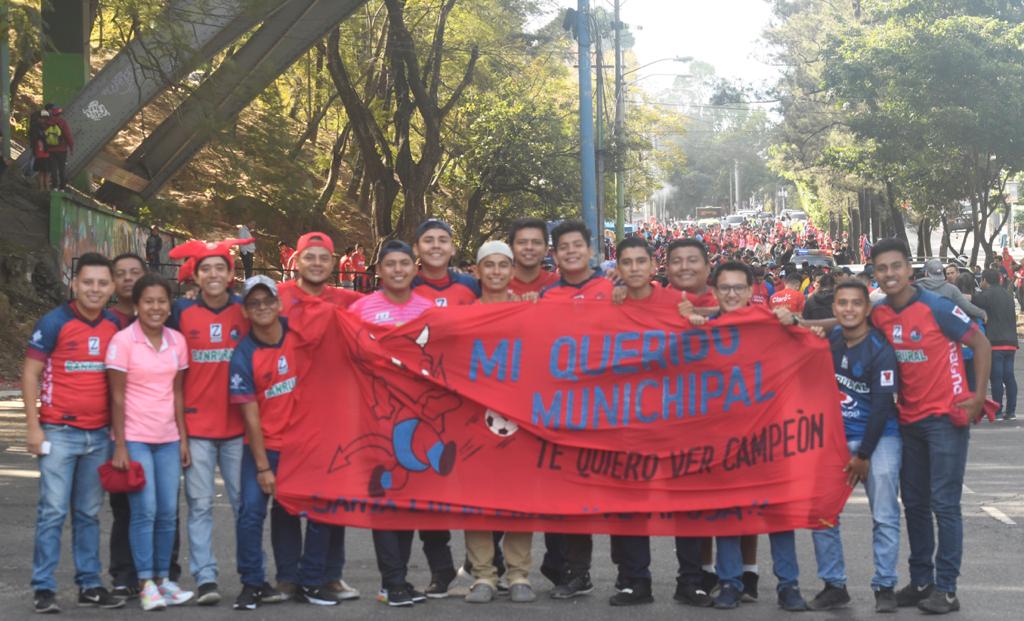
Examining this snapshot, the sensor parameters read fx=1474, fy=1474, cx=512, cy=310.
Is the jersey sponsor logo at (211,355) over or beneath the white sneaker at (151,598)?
over

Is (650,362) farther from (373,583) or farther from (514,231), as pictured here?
(373,583)

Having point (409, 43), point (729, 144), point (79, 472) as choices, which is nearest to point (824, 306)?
point (79, 472)

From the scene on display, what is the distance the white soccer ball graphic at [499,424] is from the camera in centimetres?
779

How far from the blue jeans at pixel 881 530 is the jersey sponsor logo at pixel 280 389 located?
9.12ft

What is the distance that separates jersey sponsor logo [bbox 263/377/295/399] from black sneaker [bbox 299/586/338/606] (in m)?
1.01

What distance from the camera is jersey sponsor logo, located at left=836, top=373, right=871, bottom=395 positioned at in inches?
297

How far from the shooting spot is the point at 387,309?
7.91m

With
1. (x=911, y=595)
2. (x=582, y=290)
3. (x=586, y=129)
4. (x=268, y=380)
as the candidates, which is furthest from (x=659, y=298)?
(x=586, y=129)

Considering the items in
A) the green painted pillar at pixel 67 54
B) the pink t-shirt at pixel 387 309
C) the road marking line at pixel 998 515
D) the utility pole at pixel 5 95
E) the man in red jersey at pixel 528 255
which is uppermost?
the green painted pillar at pixel 67 54

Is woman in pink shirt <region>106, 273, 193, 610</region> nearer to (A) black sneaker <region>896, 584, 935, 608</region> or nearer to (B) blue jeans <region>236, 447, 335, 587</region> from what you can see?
(B) blue jeans <region>236, 447, 335, 587</region>

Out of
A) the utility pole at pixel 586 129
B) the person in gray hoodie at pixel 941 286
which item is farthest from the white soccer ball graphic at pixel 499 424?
the utility pole at pixel 586 129

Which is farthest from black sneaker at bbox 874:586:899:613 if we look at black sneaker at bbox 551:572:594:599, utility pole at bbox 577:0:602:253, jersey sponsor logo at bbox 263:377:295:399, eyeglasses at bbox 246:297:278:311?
utility pole at bbox 577:0:602:253

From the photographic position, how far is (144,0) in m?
18.2

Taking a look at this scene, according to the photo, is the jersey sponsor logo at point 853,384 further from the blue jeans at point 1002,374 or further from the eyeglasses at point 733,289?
the blue jeans at point 1002,374
